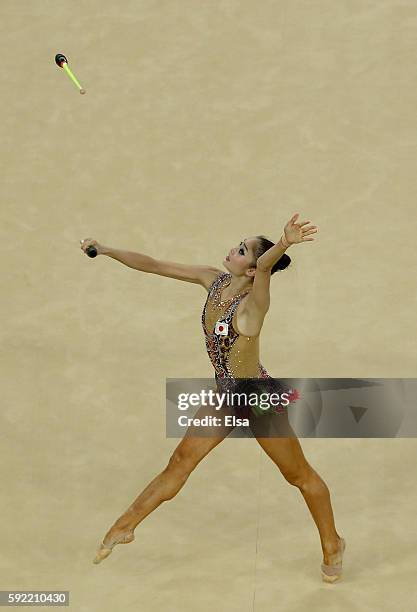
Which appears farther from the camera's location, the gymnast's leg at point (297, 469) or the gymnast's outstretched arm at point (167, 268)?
the gymnast's outstretched arm at point (167, 268)

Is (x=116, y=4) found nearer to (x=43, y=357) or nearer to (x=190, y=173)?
(x=190, y=173)

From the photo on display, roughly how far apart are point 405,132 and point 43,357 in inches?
140

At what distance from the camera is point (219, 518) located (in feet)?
29.3

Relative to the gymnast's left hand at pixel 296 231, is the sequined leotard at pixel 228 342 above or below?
below

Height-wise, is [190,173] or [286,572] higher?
[190,173]

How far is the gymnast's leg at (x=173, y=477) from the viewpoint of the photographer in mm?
7836

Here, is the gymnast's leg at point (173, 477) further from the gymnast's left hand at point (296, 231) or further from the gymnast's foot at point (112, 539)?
the gymnast's left hand at point (296, 231)

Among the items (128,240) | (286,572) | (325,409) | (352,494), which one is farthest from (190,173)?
(286,572)

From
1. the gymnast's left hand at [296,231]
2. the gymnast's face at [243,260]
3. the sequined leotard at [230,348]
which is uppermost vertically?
the gymnast's face at [243,260]

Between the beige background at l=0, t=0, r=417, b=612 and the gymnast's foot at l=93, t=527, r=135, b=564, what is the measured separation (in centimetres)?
21

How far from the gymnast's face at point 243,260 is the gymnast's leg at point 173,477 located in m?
0.75
